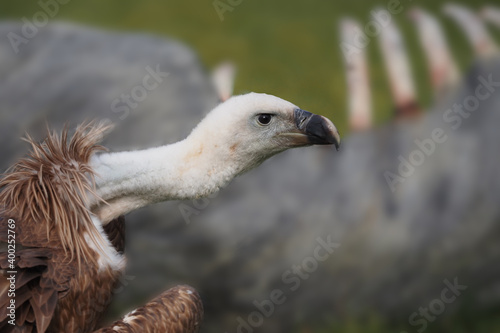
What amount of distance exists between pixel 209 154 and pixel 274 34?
3.55 m

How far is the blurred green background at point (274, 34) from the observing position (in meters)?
5.69

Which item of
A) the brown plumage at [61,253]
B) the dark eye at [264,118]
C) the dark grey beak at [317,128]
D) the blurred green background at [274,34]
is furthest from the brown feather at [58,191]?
the blurred green background at [274,34]

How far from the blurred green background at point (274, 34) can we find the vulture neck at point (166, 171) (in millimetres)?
3167

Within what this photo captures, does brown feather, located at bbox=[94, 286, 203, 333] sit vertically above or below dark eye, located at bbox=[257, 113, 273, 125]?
below

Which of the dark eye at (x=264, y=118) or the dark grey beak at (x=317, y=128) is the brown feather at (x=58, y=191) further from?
the dark grey beak at (x=317, y=128)

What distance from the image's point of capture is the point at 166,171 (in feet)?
7.97

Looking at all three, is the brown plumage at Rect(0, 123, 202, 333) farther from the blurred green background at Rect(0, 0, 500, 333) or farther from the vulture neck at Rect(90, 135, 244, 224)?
the blurred green background at Rect(0, 0, 500, 333)

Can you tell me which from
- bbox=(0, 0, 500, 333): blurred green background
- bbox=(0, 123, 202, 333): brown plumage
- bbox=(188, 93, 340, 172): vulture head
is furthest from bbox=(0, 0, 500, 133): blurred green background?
bbox=(0, 123, 202, 333): brown plumage

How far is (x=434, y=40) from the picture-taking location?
19.4 feet

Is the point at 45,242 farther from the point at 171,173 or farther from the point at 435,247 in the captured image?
the point at 435,247

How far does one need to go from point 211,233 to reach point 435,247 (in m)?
1.58

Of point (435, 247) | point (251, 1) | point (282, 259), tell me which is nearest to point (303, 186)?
point (282, 259)

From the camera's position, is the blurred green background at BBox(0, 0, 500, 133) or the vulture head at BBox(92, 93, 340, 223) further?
the blurred green background at BBox(0, 0, 500, 133)

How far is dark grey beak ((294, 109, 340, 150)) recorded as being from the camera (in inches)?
96.0
